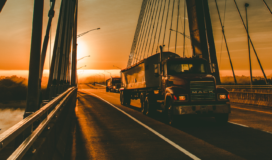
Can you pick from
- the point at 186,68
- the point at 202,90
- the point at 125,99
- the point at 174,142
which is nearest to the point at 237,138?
the point at 174,142

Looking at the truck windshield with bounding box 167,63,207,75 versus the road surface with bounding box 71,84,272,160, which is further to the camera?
the truck windshield with bounding box 167,63,207,75

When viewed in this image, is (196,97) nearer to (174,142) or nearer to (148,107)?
(174,142)

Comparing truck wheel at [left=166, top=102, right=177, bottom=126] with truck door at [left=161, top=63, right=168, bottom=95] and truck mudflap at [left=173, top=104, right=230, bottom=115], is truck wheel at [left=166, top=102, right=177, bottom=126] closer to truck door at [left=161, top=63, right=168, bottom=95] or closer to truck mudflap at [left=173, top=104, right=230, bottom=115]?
truck mudflap at [left=173, top=104, right=230, bottom=115]

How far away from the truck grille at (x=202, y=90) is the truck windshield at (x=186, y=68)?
1.13 meters

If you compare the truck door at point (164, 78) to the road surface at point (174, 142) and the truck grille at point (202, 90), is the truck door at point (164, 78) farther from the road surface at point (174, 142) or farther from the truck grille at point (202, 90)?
the road surface at point (174, 142)

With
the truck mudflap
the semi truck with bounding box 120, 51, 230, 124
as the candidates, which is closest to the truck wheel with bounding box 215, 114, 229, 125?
the semi truck with bounding box 120, 51, 230, 124

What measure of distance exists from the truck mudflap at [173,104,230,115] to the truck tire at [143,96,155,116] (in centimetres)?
356

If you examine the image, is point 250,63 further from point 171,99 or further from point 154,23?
point 171,99

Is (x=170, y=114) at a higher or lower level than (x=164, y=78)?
lower

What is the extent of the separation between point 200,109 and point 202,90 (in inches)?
31.0

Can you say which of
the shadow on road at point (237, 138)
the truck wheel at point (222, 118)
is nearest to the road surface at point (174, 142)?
the shadow on road at point (237, 138)

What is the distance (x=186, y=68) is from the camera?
12492 millimetres

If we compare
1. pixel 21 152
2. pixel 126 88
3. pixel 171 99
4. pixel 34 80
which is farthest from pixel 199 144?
pixel 126 88

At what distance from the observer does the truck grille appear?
11216mm
